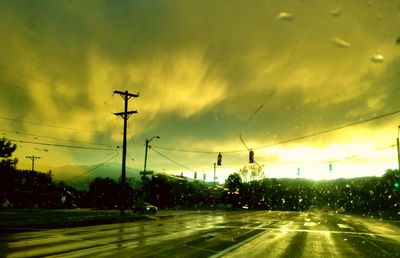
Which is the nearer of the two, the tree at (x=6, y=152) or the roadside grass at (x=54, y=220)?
the roadside grass at (x=54, y=220)

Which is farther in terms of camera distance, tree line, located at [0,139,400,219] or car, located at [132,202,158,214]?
tree line, located at [0,139,400,219]

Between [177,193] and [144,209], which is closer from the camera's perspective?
[144,209]

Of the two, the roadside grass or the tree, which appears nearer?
the roadside grass

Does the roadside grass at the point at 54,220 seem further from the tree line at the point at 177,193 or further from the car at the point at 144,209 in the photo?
the car at the point at 144,209

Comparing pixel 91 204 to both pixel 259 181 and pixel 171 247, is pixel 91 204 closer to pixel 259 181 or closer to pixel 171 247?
pixel 259 181

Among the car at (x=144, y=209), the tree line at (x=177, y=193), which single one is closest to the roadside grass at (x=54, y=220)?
the tree line at (x=177, y=193)

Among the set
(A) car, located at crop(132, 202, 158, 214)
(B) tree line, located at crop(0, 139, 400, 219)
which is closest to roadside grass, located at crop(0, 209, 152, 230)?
(B) tree line, located at crop(0, 139, 400, 219)

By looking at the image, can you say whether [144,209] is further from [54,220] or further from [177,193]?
[177,193]

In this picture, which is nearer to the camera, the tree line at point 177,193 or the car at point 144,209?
the car at point 144,209

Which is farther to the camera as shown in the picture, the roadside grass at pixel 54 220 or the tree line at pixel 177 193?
the tree line at pixel 177 193

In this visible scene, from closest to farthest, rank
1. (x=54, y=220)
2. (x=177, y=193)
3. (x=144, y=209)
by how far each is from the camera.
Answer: (x=54, y=220), (x=144, y=209), (x=177, y=193)

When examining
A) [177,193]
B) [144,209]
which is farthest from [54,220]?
[177,193]

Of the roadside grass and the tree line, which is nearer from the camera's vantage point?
the roadside grass

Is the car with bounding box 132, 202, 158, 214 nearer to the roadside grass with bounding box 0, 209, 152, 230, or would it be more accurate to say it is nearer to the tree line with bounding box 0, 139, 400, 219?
the tree line with bounding box 0, 139, 400, 219
